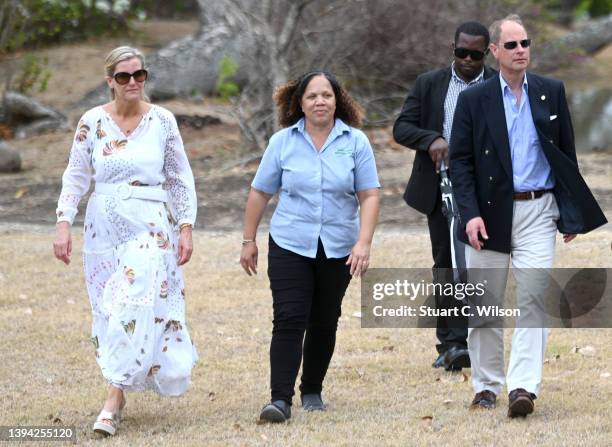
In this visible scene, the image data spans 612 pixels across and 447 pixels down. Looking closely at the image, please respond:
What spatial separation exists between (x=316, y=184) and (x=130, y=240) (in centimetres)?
91

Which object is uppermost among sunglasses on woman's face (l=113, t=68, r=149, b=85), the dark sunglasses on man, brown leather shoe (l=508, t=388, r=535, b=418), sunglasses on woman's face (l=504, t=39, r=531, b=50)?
the dark sunglasses on man

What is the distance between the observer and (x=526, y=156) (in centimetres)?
622

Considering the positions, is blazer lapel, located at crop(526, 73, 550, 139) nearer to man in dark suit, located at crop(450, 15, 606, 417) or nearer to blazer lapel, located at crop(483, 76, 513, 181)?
man in dark suit, located at crop(450, 15, 606, 417)

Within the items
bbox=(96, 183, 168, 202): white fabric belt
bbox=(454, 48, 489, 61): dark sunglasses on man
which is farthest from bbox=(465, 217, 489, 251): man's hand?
bbox=(96, 183, 168, 202): white fabric belt

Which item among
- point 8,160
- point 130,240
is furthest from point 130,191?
point 8,160

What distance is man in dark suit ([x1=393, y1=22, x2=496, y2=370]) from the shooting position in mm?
7152

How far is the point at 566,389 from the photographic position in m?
7.09

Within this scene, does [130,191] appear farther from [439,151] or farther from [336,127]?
[439,151]

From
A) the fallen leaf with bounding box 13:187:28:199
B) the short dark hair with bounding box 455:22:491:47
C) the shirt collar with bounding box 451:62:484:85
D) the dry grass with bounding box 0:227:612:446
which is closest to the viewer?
the dry grass with bounding box 0:227:612:446

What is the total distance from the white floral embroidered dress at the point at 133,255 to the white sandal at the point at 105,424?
156 millimetres

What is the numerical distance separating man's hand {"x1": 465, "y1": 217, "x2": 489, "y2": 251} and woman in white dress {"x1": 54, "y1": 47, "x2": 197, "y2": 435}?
1331mm

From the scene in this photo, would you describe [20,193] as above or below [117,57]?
below

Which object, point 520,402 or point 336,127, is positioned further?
point 336,127

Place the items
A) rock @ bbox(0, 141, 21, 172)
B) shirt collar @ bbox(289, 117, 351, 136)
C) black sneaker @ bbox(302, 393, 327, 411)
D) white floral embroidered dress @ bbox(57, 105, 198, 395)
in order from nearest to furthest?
white floral embroidered dress @ bbox(57, 105, 198, 395)
shirt collar @ bbox(289, 117, 351, 136)
black sneaker @ bbox(302, 393, 327, 411)
rock @ bbox(0, 141, 21, 172)
